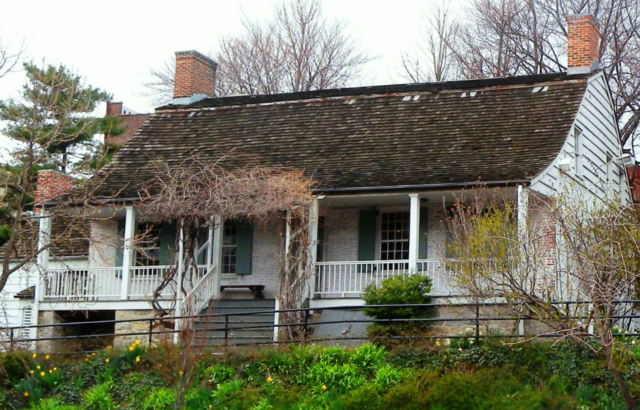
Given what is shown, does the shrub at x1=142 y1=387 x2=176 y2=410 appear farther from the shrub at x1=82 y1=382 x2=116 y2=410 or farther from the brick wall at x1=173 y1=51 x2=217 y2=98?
the brick wall at x1=173 y1=51 x2=217 y2=98

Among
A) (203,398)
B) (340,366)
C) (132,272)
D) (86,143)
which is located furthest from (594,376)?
(86,143)

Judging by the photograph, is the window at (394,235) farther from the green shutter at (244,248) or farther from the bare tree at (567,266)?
the bare tree at (567,266)

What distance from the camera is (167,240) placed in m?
26.7

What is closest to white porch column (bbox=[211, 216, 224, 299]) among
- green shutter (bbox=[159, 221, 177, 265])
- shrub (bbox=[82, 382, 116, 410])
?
green shutter (bbox=[159, 221, 177, 265])

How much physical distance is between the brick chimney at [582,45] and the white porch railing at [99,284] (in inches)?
392

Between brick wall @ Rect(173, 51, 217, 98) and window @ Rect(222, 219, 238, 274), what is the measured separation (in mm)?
5602

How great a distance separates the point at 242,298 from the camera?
25.5m

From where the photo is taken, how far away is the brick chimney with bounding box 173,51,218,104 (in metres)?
31.0

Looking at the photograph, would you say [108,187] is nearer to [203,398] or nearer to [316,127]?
[316,127]

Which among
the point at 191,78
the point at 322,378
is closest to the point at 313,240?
the point at 322,378

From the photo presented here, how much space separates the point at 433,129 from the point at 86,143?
15195mm

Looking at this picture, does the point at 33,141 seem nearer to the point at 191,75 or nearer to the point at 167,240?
the point at 167,240

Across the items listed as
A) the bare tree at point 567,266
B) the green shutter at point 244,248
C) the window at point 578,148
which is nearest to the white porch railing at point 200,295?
the green shutter at point 244,248

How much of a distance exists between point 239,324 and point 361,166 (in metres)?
4.28
